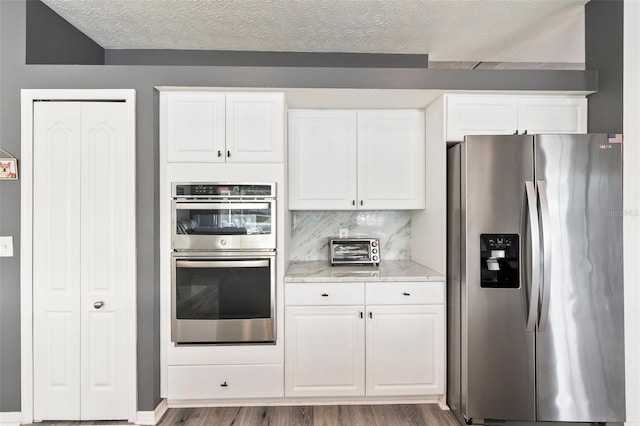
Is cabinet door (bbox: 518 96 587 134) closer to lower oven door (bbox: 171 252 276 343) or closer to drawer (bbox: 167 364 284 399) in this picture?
lower oven door (bbox: 171 252 276 343)

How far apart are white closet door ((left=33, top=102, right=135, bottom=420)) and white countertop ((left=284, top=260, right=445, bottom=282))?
3.82 feet

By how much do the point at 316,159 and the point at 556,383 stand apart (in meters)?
2.23

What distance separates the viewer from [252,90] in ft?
8.11

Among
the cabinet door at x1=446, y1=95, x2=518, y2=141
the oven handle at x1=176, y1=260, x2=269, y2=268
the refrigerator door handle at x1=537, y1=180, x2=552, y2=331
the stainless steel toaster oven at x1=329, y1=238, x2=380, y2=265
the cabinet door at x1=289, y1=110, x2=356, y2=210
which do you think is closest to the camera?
the refrigerator door handle at x1=537, y1=180, x2=552, y2=331

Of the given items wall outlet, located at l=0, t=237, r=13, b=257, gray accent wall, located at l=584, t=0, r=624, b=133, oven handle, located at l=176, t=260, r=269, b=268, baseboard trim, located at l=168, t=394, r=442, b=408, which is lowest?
baseboard trim, located at l=168, t=394, r=442, b=408

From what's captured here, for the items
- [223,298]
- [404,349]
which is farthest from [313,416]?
[223,298]

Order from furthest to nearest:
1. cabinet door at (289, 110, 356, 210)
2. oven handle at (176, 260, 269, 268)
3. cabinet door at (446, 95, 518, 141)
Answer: cabinet door at (289, 110, 356, 210) < cabinet door at (446, 95, 518, 141) < oven handle at (176, 260, 269, 268)

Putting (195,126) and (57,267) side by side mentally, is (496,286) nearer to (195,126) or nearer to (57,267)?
(195,126)

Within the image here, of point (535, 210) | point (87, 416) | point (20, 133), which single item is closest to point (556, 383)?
point (535, 210)

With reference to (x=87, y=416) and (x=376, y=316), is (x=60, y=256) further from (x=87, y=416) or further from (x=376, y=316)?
(x=376, y=316)

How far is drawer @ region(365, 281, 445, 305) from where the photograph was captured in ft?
8.24

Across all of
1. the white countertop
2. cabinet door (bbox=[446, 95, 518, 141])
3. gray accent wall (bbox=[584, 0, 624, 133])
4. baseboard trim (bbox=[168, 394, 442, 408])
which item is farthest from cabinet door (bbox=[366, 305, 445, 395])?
gray accent wall (bbox=[584, 0, 624, 133])
